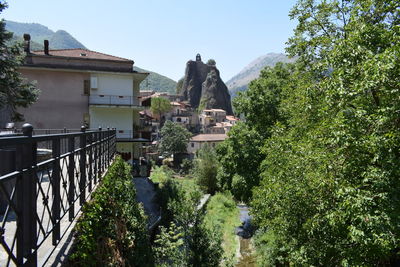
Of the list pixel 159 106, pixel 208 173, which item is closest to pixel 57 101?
pixel 208 173

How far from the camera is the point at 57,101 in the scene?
968 inches

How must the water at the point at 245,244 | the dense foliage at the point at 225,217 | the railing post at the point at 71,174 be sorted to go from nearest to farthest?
the railing post at the point at 71,174 → the water at the point at 245,244 → the dense foliage at the point at 225,217

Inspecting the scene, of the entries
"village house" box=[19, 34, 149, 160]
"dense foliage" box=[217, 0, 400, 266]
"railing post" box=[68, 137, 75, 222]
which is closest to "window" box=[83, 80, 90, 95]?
"village house" box=[19, 34, 149, 160]

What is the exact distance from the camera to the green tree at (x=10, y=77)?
46.7 ft

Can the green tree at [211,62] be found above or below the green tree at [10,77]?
above

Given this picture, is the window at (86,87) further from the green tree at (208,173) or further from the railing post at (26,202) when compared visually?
the railing post at (26,202)

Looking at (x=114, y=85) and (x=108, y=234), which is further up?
(x=114, y=85)

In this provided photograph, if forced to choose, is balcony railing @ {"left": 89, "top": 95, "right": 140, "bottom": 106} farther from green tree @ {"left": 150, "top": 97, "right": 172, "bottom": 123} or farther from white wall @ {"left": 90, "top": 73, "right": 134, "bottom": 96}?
green tree @ {"left": 150, "top": 97, "right": 172, "bottom": 123}

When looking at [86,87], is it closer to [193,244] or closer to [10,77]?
[10,77]

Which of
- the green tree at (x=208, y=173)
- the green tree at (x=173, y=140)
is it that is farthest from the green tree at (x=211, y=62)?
the green tree at (x=208, y=173)

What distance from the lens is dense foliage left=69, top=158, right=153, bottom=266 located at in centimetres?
465

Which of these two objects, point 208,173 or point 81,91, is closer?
point 81,91

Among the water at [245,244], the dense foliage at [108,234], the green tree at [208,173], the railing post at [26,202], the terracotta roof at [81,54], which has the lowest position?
the water at [245,244]

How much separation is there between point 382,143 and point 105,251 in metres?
6.15
